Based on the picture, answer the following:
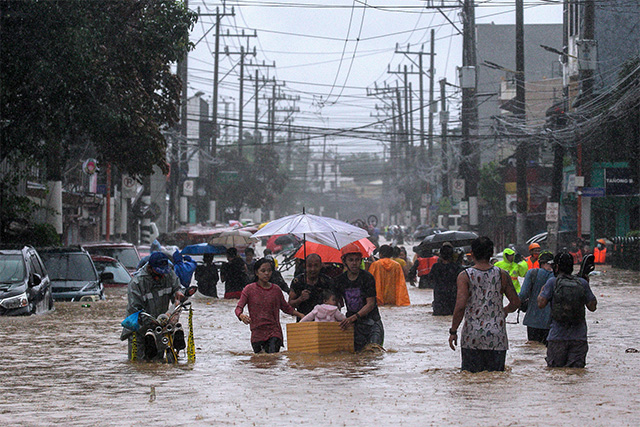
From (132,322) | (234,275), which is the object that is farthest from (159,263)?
(234,275)

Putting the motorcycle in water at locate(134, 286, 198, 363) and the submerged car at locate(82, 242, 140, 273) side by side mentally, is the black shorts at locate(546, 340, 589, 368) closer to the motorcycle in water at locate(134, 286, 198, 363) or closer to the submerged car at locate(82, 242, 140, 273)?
the motorcycle in water at locate(134, 286, 198, 363)

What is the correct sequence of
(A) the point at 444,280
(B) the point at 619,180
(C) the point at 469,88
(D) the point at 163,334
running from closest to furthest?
(D) the point at 163,334, (A) the point at 444,280, (C) the point at 469,88, (B) the point at 619,180

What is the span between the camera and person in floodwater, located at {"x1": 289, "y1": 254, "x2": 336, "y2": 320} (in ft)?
39.5

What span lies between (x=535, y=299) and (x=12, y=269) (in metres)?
9.27

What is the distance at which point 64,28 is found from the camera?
65.8 ft

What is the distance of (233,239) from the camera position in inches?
1204

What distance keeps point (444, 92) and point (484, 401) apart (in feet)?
178

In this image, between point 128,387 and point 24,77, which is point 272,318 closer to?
point 128,387

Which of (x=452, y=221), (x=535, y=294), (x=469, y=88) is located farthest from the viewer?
(x=452, y=221)

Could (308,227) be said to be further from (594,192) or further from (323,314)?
(594,192)

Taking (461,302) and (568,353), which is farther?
(568,353)

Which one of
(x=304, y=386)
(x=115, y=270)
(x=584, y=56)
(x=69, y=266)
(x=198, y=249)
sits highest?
(x=584, y=56)

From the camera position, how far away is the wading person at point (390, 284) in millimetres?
20070

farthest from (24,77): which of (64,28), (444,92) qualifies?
(444,92)
